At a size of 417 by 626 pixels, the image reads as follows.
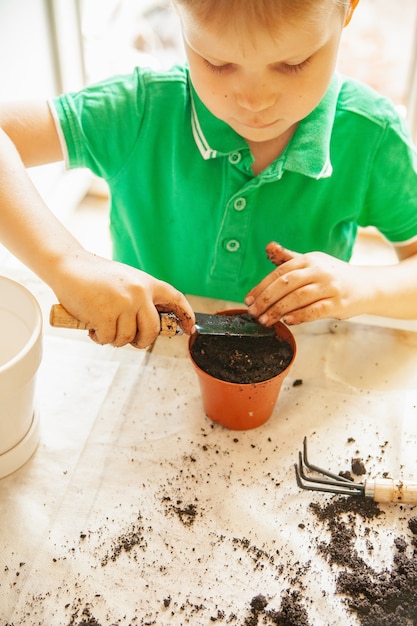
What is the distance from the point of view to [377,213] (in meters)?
0.96

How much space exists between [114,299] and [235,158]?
308 mm

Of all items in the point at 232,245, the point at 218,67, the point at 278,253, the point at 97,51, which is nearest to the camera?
the point at 218,67

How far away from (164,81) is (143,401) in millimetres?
461

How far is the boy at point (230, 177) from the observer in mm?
693

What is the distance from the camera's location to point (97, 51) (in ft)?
5.68

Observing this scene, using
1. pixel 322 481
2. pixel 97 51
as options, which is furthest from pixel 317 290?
pixel 97 51

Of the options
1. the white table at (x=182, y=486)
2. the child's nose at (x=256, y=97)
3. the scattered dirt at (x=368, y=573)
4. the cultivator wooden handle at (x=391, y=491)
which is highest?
the child's nose at (x=256, y=97)

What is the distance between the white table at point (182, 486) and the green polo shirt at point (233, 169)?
16 cm

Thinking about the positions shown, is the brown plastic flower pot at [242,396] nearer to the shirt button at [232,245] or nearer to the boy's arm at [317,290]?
the boy's arm at [317,290]

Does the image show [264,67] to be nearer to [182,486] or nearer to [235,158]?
[235,158]

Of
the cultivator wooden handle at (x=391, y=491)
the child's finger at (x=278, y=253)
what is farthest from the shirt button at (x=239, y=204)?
the cultivator wooden handle at (x=391, y=491)

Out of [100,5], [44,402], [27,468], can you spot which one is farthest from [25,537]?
[100,5]

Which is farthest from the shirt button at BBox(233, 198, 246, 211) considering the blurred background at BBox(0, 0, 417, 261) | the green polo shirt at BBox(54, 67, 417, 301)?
the blurred background at BBox(0, 0, 417, 261)

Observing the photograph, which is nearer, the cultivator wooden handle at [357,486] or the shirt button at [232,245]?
the cultivator wooden handle at [357,486]
